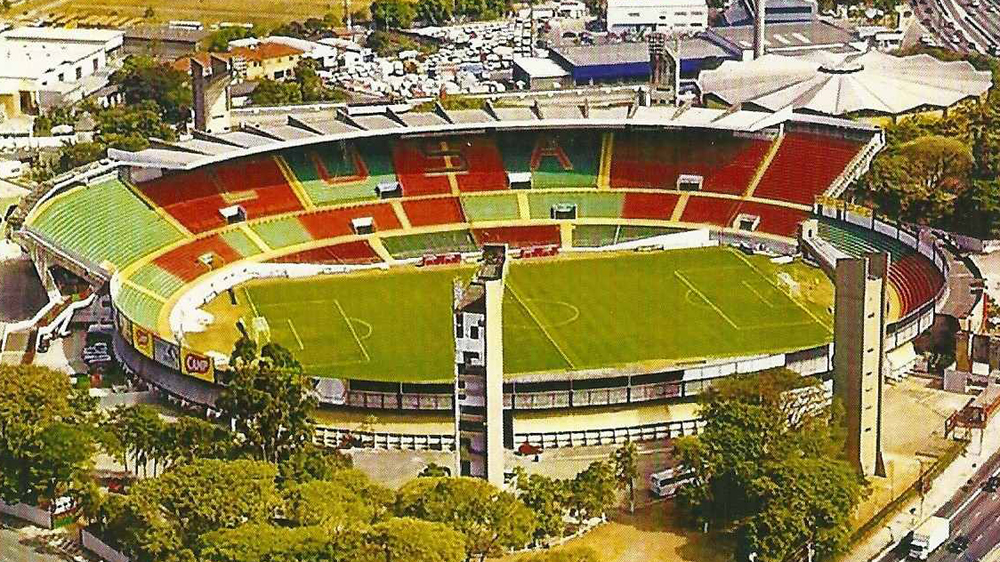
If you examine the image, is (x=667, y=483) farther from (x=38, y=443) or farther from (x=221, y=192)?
(x=221, y=192)

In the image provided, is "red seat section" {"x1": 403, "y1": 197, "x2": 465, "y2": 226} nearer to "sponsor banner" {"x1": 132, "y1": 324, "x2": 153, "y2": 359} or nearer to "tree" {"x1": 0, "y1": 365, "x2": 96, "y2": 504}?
"sponsor banner" {"x1": 132, "y1": 324, "x2": 153, "y2": 359}

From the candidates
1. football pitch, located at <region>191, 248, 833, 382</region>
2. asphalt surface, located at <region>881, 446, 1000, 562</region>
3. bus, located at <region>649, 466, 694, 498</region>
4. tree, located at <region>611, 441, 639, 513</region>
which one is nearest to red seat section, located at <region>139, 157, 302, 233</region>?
football pitch, located at <region>191, 248, 833, 382</region>

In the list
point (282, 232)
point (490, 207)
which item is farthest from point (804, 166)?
point (282, 232)

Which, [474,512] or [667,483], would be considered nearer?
[474,512]

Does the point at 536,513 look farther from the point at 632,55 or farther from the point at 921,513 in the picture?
the point at 632,55

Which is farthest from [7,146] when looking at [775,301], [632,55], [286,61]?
[775,301]

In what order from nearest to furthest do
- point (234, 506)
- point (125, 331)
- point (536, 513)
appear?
point (234, 506)
point (536, 513)
point (125, 331)

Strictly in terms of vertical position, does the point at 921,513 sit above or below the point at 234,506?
below
